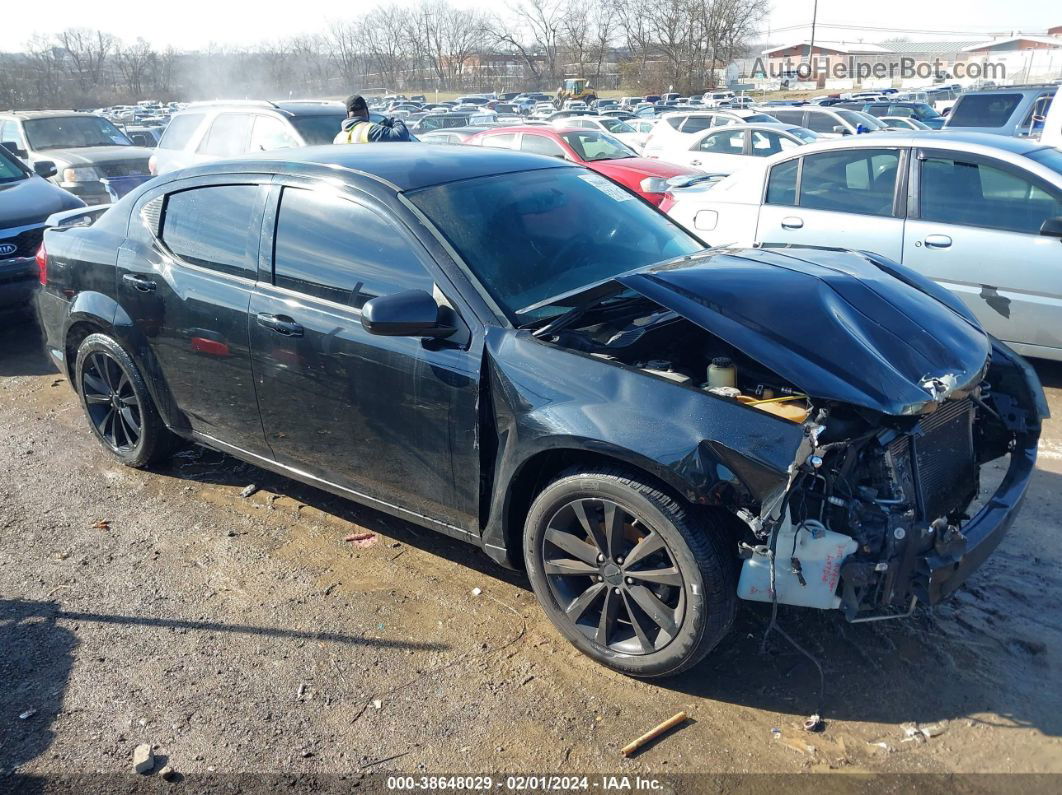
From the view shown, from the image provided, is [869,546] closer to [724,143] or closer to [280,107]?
[280,107]

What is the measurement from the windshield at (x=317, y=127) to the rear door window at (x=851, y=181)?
19.7ft

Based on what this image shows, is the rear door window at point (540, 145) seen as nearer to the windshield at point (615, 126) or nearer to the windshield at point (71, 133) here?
the windshield at point (71, 133)

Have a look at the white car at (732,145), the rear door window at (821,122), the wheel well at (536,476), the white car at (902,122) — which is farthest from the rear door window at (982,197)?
the white car at (902,122)

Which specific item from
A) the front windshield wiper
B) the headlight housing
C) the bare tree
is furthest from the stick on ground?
the bare tree

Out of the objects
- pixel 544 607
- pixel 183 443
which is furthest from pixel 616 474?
pixel 183 443

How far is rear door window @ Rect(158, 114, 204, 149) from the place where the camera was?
1095cm

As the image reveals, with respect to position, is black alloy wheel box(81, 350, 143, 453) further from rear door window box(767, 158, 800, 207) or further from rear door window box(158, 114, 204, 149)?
rear door window box(158, 114, 204, 149)

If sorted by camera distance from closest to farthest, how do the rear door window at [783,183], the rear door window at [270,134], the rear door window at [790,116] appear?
the rear door window at [783,183] < the rear door window at [270,134] < the rear door window at [790,116]

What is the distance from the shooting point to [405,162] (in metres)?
3.94

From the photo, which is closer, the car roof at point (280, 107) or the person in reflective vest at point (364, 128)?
the person in reflective vest at point (364, 128)

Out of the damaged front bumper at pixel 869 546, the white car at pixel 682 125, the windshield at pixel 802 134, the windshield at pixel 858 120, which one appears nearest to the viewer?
the damaged front bumper at pixel 869 546

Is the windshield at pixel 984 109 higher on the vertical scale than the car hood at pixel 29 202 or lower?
higher

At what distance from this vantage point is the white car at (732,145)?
14.2 meters

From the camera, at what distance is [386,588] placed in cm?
380
